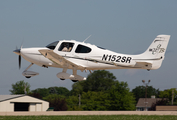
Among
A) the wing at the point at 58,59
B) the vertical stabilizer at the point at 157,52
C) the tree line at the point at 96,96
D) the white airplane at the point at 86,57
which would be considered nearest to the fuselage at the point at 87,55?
the white airplane at the point at 86,57

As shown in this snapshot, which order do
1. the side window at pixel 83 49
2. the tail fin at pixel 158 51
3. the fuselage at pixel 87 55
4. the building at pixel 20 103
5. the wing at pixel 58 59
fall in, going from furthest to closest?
the building at pixel 20 103
the side window at pixel 83 49
the fuselage at pixel 87 55
the tail fin at pixel 158 51
the wing at pixel 58 59

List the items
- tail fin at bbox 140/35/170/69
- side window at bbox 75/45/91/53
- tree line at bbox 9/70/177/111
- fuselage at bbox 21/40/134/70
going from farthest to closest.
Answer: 1. tree line at bbox 9/70/177/111
2. side window at bbox 75/45/91/53
3. fuselage at bbox 21/40/134/70
4. tail fin at bbox 140/35/170/69

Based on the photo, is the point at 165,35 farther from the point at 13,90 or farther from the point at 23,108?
the point at 13,90

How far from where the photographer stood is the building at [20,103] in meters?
35.2

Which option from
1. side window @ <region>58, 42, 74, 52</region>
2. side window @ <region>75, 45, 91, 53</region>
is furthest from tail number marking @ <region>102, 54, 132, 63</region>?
side window @ <region>58, 42, 74, 52</region>

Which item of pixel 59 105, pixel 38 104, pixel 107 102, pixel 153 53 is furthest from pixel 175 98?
pixel 153 53

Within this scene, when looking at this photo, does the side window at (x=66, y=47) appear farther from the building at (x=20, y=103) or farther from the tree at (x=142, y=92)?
the tree at (x=142, y=92)

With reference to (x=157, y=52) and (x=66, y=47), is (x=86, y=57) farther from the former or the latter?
(x=157, y=52)

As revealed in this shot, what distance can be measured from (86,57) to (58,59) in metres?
1.78

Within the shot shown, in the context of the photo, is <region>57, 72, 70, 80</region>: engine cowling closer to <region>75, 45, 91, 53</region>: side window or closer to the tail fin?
<region>75, 45, 91, 53</region>: side window

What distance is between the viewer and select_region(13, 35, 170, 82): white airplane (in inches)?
734

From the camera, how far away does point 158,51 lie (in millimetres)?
18641

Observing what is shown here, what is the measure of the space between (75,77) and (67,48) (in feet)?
6.67

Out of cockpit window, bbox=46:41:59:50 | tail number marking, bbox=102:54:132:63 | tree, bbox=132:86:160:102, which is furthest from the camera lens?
tree, bbox=132:86:160:102
